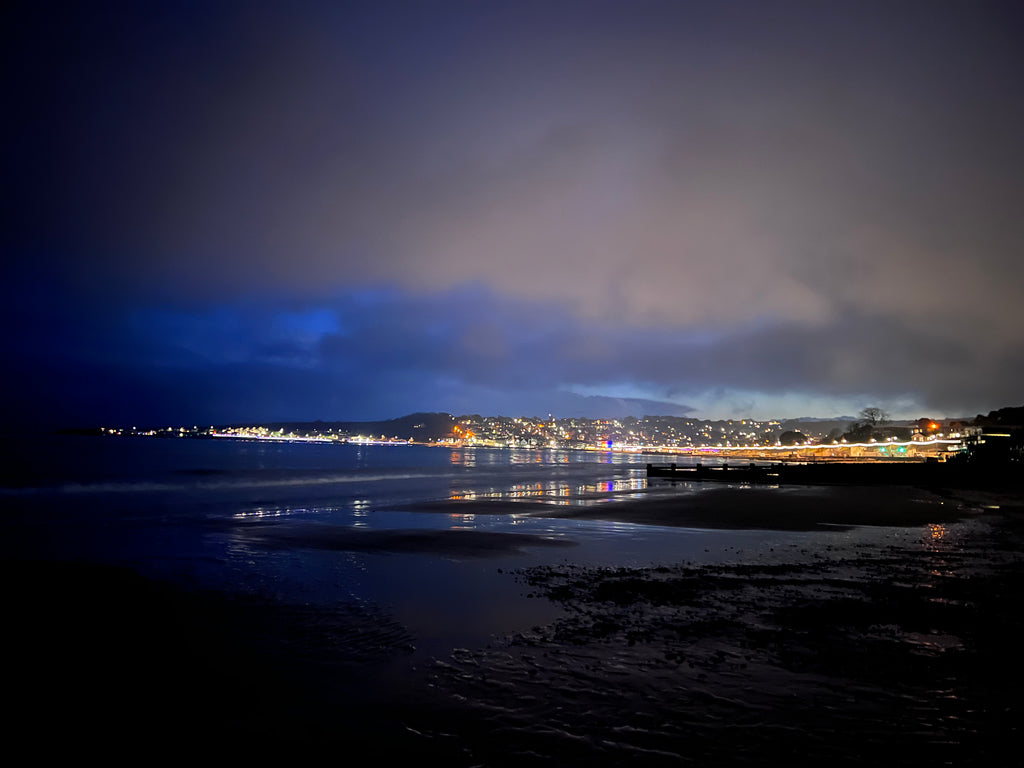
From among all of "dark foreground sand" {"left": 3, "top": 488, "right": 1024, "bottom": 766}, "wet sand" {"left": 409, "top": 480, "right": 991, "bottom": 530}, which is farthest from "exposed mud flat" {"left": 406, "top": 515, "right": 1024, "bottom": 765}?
"wet sand" {"left": 409, "top": 480, "right": 991, "bottom": 530}

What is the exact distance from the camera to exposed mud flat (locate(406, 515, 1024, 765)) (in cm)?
683

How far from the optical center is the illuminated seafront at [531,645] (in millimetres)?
7176

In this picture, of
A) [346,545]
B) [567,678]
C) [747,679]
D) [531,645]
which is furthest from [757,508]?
[567,678]

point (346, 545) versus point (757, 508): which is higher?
point (346, 545)

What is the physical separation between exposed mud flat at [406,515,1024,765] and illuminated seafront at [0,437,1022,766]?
4 cm

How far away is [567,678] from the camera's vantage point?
8812mm

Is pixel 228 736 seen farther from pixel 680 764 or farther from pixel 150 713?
pixel 680 764

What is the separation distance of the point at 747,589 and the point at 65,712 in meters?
13.0

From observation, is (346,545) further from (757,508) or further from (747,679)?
(757,508)

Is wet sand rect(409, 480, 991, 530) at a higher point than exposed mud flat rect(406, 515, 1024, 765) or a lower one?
lower

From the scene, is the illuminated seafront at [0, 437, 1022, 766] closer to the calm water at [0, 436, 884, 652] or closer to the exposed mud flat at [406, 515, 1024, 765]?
the exposed mud flat at [406, 515, 1024, 765]

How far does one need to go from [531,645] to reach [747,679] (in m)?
3.52

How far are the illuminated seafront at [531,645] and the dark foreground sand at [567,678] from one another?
0.04 metres

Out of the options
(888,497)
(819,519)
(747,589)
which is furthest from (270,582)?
(888,497)
